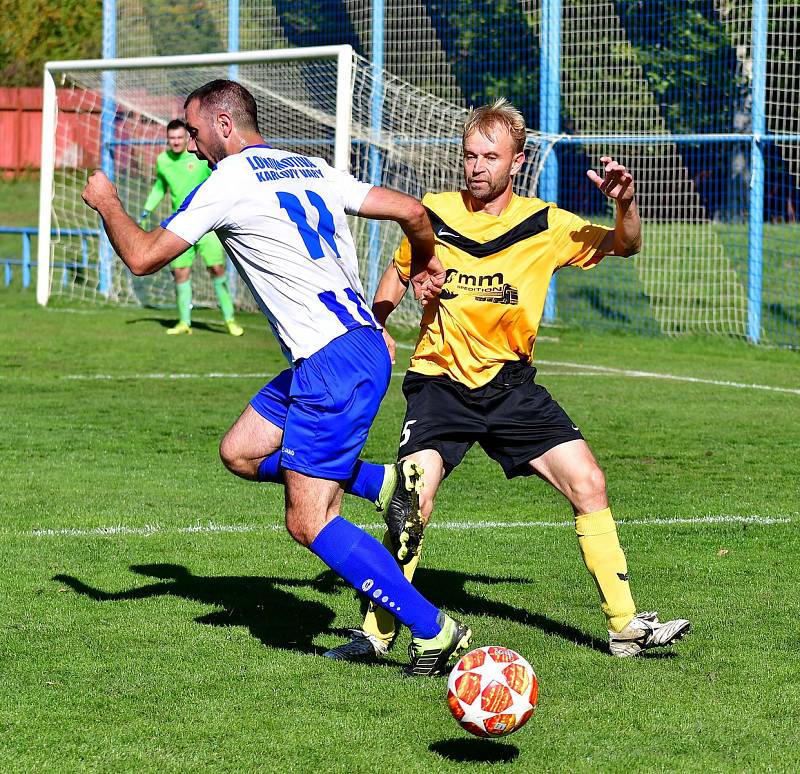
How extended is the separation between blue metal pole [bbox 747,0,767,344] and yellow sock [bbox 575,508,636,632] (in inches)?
457

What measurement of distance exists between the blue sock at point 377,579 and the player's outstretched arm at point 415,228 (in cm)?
101

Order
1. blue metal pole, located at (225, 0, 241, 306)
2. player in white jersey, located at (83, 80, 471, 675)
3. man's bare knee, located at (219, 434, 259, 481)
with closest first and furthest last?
player in white jersey, located at (83, 80, 471, 675)
man's bare knee, located at (219, 434, 259, 481)
blue metal pole, located at (225, 0, 241, 306)

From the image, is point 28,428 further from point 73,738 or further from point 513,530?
point 73,738

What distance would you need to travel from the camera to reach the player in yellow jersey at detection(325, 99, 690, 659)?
Result: 507 centimetres

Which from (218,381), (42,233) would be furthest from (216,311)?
(218,381)

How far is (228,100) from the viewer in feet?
15.9

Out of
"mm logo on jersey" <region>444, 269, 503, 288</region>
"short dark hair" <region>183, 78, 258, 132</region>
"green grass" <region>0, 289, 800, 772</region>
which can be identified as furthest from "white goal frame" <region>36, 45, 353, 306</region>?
"short dark hair" <region>183, 78, 258, 132</region>

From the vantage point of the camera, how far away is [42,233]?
56.4 feet

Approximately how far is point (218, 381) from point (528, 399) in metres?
7.50

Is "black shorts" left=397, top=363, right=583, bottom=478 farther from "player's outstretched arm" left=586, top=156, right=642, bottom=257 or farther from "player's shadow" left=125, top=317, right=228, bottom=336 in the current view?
"player's shadow" left=125, top=317, right=228, bottom=336

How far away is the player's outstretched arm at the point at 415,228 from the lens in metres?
4.84

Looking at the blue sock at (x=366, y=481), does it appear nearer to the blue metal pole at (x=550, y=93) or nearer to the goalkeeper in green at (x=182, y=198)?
the goalkeeper in green at (x=182, y=198)

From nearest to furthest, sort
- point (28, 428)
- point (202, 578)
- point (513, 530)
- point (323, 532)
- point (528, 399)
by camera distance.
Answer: point (323, 532) → point (528, 399) → point (202, 578) → point (513, 530) → point (28, 428)

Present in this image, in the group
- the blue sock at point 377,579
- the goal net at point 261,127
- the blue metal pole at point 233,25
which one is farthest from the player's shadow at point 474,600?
the blue metal pole at point 233,25
